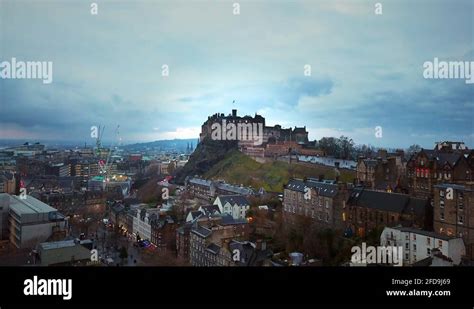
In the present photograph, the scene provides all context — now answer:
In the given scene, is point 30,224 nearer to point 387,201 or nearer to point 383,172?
point 387,201

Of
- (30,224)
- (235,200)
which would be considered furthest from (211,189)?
(30,224)

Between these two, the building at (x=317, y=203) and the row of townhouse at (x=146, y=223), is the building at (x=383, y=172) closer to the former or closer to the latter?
the building at (x=317, y=203)

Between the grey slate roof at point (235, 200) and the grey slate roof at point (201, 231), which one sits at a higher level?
the grey slate roof at point (235, 200)

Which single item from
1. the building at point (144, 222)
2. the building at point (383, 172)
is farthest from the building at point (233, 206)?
the building at point (383, 172)

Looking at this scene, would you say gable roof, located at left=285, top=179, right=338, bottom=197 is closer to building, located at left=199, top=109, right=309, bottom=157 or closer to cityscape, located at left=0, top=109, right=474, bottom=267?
cityscape, located at left=0, top=109, right=474, bottom=267

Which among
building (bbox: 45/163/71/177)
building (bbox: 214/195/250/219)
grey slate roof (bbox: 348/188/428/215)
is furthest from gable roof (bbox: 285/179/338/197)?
building (bbox: 45/163/71/177)

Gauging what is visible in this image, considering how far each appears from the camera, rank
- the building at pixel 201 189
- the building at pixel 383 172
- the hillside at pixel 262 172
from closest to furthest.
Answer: the building at pixel 383 172, the hillside at pixel 262 172, the building at pixel 201 189
